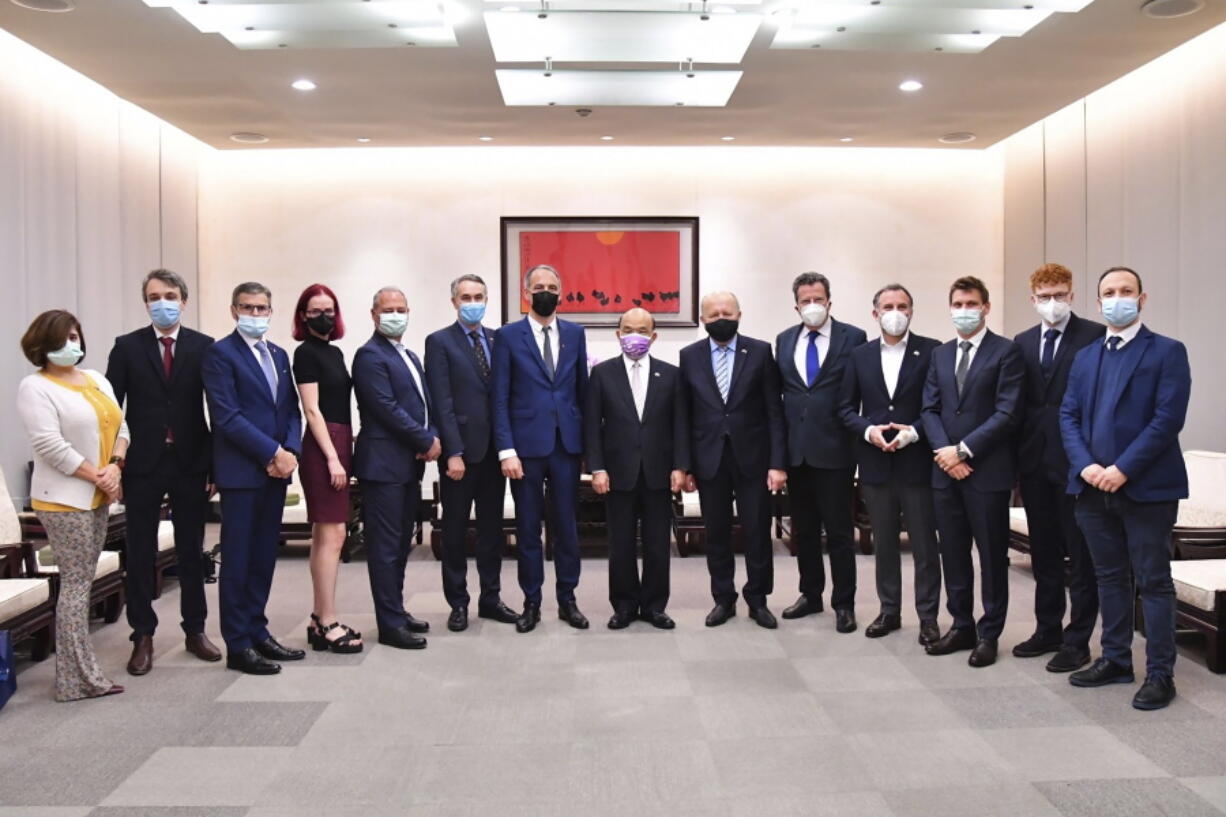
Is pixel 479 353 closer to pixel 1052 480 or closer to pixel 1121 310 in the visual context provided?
pixel 1052 480

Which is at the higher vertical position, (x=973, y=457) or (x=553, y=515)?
(x=973, y=457)

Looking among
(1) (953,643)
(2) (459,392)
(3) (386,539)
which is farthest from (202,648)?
(1) (953,643)

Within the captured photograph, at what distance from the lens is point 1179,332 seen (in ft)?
A: 20.5

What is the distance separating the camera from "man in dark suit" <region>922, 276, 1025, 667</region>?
4.05 m

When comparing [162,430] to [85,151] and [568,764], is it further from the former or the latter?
[85,151]

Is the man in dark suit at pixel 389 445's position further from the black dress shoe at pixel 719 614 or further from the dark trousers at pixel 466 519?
the black dress shoe at pixel 719 614

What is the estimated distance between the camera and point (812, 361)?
4.62m

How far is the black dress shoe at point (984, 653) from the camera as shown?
4.07 meters

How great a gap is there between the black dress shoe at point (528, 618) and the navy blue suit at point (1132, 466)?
254 centimetres

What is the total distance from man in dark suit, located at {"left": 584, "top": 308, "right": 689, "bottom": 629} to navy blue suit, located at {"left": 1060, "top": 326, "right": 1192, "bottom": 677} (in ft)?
5.84

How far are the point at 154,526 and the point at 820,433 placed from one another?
10.1 feet

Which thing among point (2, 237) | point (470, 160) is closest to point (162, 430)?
point (2, 237)

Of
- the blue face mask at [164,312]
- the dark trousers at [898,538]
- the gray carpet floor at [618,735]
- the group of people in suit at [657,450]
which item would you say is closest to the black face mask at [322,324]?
the group of people in suit at [657,450]

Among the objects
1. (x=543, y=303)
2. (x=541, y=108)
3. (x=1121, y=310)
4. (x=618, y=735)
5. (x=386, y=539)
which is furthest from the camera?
(x=541, y=108)
